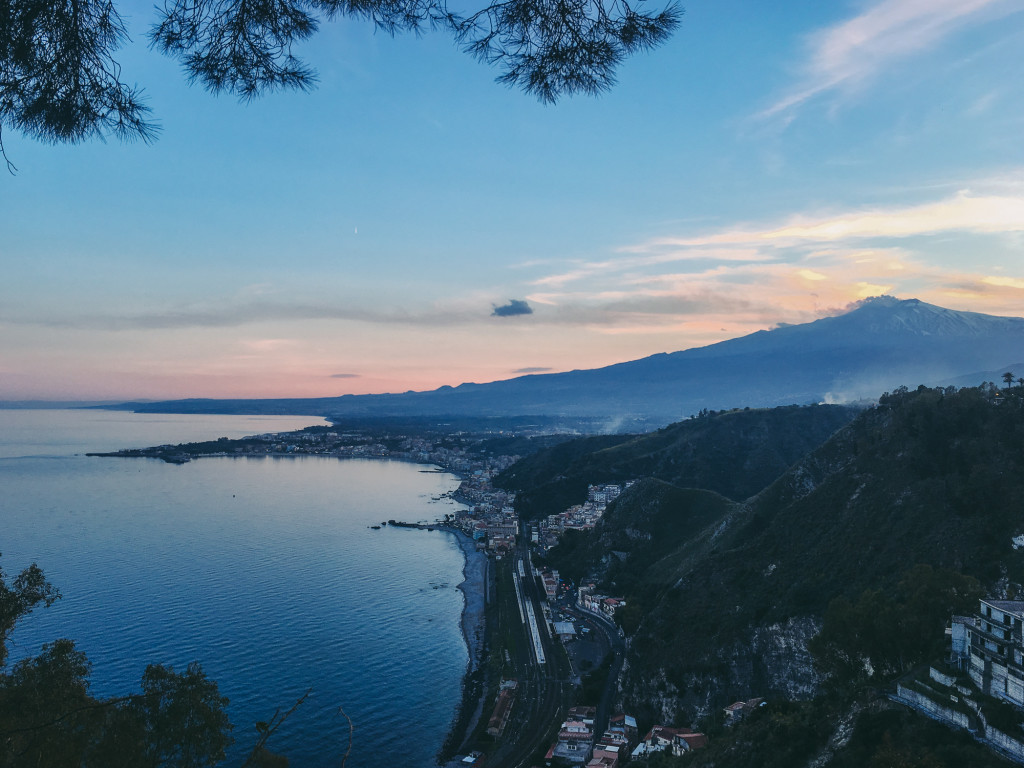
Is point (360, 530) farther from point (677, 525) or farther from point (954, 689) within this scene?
point (954, 689)

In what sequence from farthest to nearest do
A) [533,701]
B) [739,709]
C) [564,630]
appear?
[564,630], [533,701], [739,709]

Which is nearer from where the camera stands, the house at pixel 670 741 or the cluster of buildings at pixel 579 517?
the house at pixel 670 741

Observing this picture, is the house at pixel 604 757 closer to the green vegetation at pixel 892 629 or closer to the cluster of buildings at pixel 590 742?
the cluster of buildings at pixel 590 742

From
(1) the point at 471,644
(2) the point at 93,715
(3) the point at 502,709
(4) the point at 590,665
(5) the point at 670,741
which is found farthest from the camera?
(1) the point at 471,644

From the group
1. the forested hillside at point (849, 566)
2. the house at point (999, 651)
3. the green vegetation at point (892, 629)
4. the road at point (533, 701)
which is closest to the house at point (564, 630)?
the road at point (533, 701)

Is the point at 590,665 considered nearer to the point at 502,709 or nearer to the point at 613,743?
the point at 502,709

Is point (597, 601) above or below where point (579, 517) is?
below

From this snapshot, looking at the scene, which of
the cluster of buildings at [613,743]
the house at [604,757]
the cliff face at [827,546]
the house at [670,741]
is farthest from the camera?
the cliff face at [827,546]

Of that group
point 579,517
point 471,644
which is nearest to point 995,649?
point 471,644
